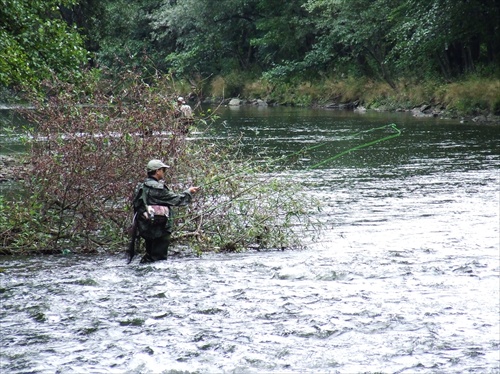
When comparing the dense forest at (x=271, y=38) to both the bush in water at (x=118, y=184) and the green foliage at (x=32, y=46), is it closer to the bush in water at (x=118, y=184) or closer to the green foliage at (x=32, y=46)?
the green foliage at (x=32, y=46)

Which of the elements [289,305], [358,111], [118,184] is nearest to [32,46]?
[118,184]

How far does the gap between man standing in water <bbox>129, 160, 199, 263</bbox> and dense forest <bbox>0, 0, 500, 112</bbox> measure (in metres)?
3.72

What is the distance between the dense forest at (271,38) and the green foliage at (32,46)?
0.02 metres

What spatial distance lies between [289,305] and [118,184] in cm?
370

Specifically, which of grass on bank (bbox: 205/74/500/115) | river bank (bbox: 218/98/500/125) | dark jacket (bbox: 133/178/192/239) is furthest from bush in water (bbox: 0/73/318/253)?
river bank (bbox: 218/98/500/125)

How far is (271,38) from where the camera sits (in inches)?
2060

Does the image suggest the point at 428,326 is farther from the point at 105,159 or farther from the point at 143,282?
the point at 105,159

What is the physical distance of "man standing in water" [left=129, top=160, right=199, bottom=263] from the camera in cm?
1079

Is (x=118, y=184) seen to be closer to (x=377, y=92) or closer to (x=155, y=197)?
(x=155, y=197)

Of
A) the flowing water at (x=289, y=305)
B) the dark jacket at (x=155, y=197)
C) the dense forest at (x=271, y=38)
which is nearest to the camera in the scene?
the flowing water at (x=289, y=305)

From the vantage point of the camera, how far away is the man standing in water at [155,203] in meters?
10.8

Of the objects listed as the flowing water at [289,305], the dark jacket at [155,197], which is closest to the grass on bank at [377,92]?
the flowing water at [289,305]

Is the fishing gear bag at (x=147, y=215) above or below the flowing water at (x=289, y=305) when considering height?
above

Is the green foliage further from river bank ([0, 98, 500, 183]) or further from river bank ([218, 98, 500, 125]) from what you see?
river bank ([218, 98, 500, 125])
